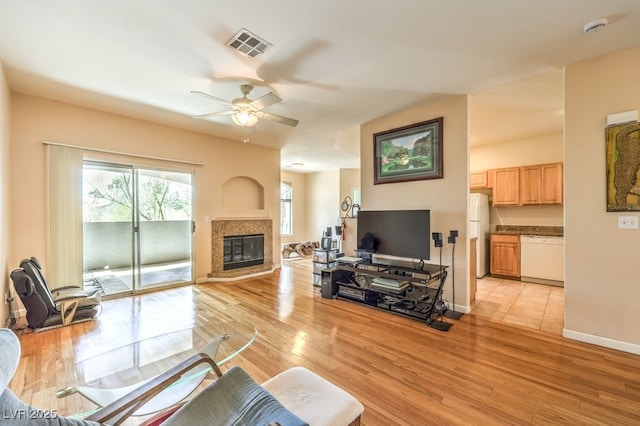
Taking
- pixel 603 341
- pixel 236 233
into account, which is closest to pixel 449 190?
pixel 603 341

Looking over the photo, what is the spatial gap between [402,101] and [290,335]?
3.28 meters

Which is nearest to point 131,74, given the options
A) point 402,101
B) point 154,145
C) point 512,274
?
point 154,145

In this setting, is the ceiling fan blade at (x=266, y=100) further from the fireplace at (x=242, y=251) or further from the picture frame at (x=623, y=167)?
the picture frame at (x=623, y=167)

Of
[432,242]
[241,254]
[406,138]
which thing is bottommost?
[241,254]

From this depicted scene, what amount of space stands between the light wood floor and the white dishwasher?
8.04ft

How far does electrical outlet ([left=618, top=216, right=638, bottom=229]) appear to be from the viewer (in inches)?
98.2

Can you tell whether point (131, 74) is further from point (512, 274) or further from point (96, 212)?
point (512, 274)

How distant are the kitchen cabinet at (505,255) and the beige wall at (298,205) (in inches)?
230

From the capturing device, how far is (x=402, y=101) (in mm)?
3695

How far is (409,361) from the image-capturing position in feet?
7.80

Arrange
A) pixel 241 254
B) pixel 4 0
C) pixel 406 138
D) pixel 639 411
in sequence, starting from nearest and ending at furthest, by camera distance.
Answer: pixel 639 411 < pixel 4 0 < pixel 406 138 < pixel 241 254

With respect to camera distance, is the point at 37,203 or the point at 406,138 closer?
the point at 37,203

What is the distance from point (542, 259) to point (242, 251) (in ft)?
18.9

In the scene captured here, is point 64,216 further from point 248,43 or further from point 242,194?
point 248,43
